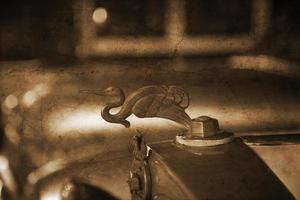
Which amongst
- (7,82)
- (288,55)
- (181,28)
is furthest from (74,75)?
(288,55)

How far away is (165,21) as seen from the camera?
5.81 feet

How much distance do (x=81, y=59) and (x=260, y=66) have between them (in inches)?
35.4

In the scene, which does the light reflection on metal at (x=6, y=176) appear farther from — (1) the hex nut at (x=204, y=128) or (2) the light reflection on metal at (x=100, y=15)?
(1) the hex nut at (x=204, y=128)

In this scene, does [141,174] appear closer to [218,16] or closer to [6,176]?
[6,176]

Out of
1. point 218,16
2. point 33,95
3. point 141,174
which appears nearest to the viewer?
point 141,174

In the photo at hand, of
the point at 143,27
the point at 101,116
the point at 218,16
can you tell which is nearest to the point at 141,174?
the point at 101,116

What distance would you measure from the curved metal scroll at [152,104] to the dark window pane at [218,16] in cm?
33

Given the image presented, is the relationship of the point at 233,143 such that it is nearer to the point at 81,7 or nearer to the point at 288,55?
the point at 288,55

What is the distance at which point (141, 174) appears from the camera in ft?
4.00

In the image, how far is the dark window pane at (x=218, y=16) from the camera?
1779 mm

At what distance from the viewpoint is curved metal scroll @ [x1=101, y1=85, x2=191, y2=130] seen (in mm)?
1734

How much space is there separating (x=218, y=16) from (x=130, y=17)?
0.44 meters

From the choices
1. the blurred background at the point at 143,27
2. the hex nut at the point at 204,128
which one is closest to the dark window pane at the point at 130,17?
the blurred background at the point at 143,27

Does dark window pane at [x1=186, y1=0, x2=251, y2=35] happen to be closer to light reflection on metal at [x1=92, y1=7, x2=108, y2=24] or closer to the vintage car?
the vintage car
